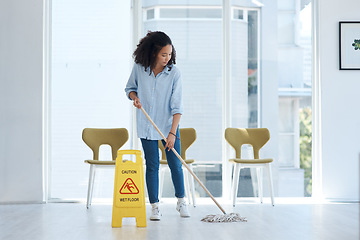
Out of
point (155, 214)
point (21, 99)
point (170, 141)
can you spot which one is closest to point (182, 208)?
point (155, 214)

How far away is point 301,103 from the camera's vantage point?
536cm

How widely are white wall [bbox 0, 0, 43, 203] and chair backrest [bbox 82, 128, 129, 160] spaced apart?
1.80ft

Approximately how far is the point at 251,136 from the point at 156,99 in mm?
1598

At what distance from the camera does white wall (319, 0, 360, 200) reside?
16.9 ft

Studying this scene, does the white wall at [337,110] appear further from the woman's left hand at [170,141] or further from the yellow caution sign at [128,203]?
the yellow caution sign at [128,203]

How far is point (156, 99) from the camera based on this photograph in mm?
3760

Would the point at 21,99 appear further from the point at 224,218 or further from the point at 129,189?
the point at 224,218

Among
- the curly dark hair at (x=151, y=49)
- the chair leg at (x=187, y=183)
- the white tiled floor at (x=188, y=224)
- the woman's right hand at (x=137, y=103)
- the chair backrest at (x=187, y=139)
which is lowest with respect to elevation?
the white tiled floor at (x=188, y=224)

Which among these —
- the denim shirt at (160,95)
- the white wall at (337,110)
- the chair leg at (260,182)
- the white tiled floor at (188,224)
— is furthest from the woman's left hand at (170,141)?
the white wall at (337,110)

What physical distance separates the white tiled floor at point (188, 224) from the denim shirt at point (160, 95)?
0.75 meters

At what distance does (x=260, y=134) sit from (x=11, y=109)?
2.50m

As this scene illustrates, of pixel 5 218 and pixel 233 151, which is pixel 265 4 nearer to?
pixel 233 151

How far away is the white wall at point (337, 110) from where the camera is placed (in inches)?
203

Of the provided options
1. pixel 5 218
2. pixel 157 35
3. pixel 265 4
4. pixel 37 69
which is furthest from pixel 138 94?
pixel 265 4
